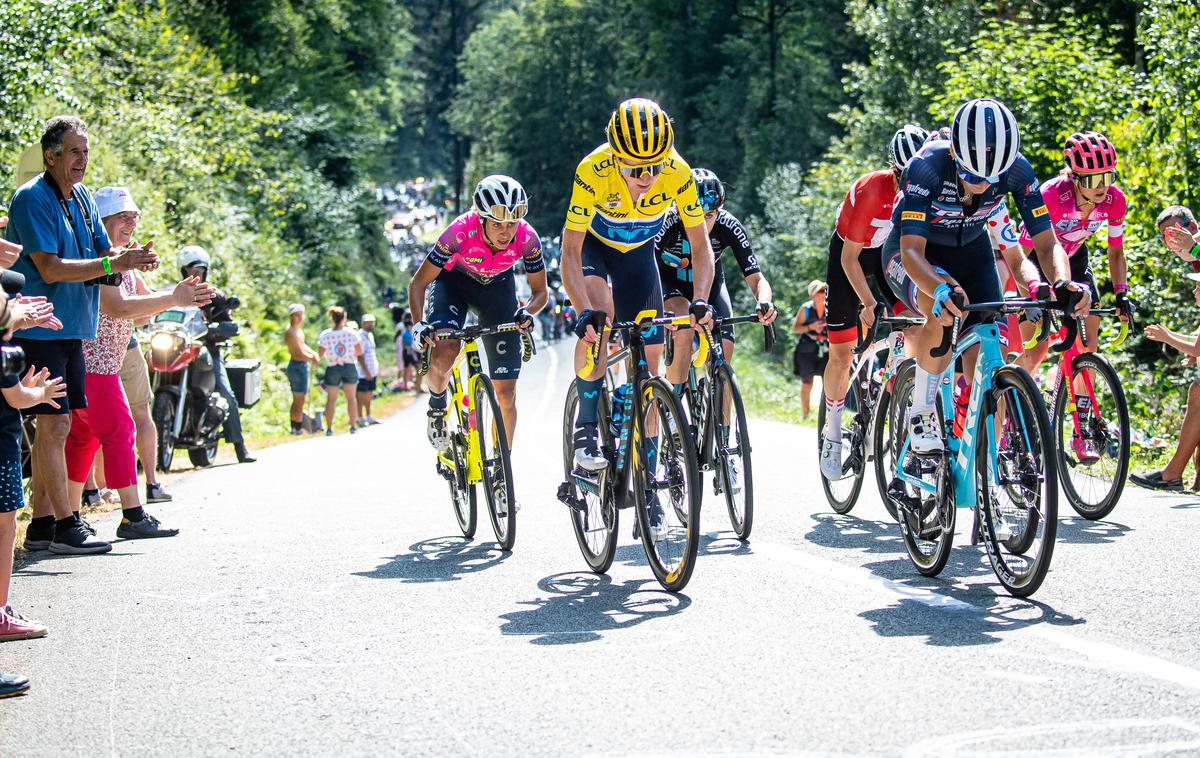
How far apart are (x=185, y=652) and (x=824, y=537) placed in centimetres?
378

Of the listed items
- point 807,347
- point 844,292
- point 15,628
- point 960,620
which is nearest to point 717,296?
point 844,292

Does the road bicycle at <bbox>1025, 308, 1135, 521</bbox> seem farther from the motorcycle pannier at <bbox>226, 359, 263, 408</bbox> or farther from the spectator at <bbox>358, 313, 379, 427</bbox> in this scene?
the spectator at <bbox>358, 313, 379, 427</bbox>

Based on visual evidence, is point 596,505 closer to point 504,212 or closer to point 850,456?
point 504,212

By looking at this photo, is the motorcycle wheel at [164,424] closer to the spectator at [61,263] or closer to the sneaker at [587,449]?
the spectator at [61,263]

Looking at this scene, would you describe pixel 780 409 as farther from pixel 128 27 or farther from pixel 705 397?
pixel 128 27

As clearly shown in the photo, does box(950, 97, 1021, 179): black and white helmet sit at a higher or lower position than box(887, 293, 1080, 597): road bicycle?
higher

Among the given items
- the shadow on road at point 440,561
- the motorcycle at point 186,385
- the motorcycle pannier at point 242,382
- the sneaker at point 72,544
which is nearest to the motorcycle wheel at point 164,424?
the motorcycle at point 186,385

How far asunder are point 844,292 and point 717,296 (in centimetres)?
86

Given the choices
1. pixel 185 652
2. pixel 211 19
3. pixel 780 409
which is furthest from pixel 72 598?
pixel 211 19

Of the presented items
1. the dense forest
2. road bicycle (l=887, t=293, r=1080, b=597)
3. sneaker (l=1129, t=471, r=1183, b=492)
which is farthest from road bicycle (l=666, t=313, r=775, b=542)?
the dense forest

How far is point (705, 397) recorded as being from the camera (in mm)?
8812

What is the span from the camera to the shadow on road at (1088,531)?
7664 millimetres

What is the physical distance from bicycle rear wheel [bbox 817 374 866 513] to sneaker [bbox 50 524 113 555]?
178 inches

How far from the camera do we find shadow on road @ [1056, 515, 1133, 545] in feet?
25.1
